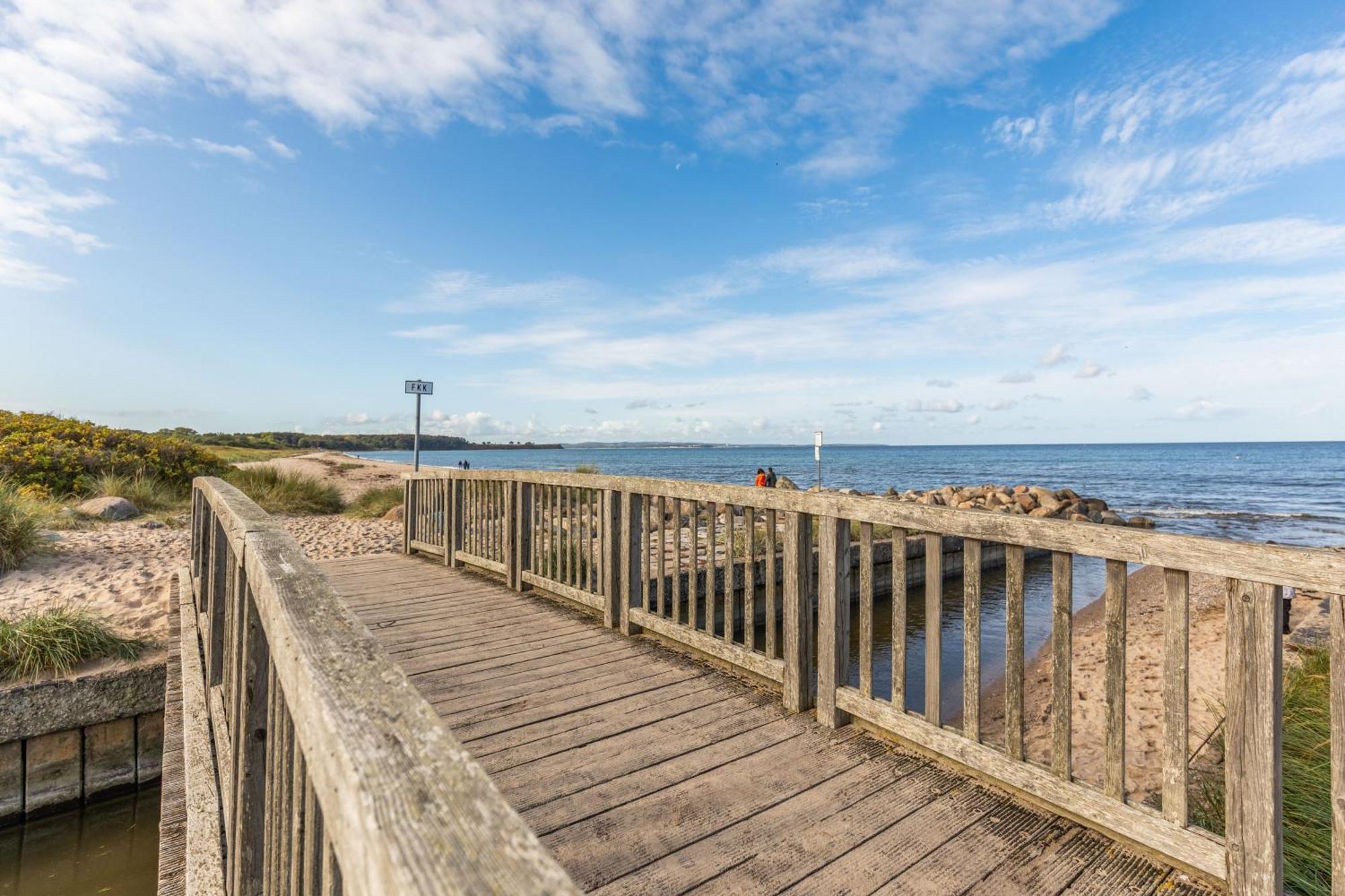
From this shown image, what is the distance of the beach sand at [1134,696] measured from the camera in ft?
13.4

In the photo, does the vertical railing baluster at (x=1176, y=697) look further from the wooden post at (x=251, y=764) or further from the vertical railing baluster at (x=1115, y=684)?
the wooden post at (x=251, y=764)

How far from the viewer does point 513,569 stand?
5586 millimetres

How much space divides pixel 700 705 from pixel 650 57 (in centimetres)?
1261

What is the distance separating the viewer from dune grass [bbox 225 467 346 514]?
487 inches

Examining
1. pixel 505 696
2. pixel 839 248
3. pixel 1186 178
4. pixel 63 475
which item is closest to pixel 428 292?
pixel 63 475

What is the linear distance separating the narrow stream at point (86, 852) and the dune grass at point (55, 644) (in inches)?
37.9

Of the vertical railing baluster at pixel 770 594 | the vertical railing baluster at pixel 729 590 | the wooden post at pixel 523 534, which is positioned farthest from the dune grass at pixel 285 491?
the vertical railing baluster at pixel 770 594

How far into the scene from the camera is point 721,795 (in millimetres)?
2381

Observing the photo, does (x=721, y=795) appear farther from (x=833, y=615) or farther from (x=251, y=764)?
(x=251, y=764)

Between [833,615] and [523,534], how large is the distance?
3380mm

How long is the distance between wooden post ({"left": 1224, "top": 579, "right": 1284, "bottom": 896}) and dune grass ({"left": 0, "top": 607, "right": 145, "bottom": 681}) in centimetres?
630

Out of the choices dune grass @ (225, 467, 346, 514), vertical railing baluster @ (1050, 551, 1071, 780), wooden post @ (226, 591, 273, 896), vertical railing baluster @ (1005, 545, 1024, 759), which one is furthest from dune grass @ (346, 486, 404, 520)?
vertical railing baluster @ (1050, 551, 1071, 780)

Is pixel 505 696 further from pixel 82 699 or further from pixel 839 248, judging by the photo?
pixel 839 248

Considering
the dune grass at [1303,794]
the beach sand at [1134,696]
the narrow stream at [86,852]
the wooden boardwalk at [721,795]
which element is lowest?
the narrow stream at [86,852]
